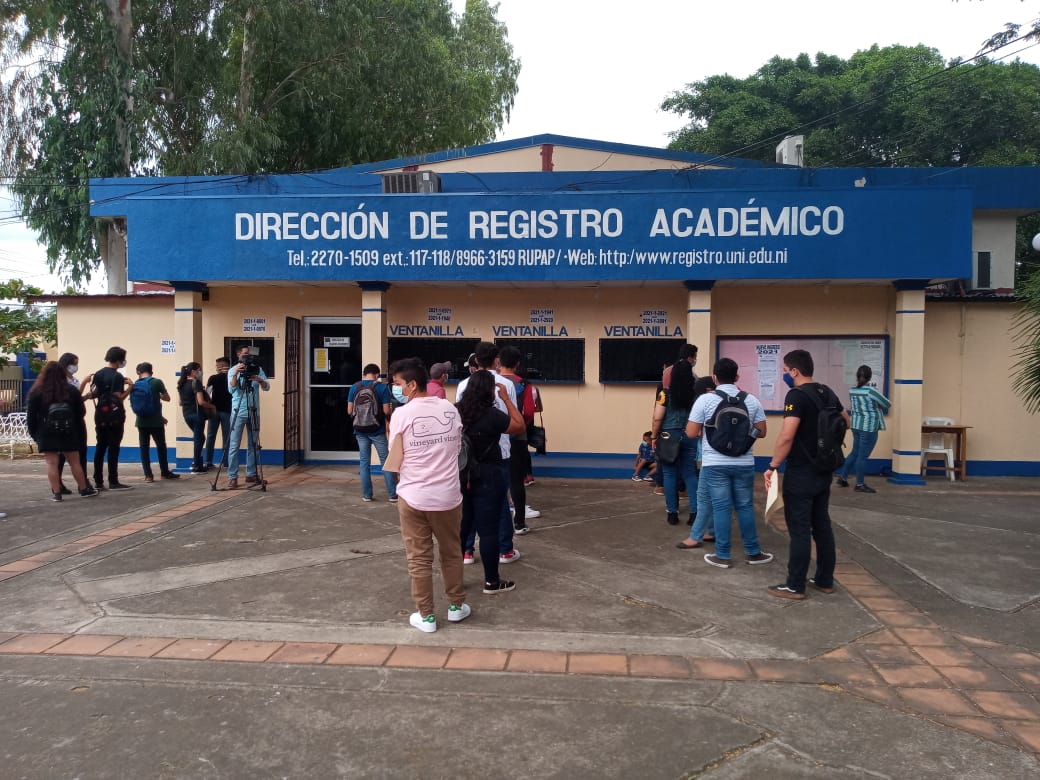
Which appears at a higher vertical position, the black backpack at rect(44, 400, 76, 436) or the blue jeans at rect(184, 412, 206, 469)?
the black backpack at rect(44, 400, 76, 436)

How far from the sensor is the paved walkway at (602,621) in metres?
3.73

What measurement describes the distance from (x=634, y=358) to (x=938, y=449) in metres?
4.40

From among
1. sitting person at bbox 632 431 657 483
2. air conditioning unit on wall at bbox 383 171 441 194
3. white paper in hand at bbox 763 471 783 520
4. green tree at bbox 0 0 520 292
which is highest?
green tree at bbox 0 0 520 292

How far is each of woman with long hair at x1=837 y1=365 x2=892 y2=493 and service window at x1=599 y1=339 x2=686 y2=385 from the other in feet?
8.53

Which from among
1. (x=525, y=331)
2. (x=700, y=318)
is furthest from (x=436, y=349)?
(x=700, y=318)

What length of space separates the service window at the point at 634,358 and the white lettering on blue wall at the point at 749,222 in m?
1.83

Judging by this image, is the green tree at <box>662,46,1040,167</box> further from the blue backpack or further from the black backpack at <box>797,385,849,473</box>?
the black backpack at <box>797,385,849,473</box>

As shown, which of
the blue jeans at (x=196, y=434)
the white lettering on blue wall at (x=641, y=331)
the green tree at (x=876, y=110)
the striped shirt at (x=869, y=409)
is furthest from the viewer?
the green tree at (x=876, y=110)

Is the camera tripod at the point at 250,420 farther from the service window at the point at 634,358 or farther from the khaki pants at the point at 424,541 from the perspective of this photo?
the khaki pants at the point at 424,541

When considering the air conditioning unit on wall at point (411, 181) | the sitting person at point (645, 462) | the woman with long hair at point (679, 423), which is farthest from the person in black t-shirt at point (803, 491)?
the air conditioning unit on wall at point (411, 181)

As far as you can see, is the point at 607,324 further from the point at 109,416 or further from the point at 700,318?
the point at 109,416

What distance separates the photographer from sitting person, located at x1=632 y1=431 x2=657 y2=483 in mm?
10453

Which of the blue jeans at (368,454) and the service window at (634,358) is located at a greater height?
the service window at (634,358)

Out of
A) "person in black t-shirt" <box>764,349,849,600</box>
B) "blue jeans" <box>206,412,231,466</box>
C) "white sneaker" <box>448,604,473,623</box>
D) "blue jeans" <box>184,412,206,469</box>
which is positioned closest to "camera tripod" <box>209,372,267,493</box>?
"blue jeans" <box>206,412,231,466</box>
